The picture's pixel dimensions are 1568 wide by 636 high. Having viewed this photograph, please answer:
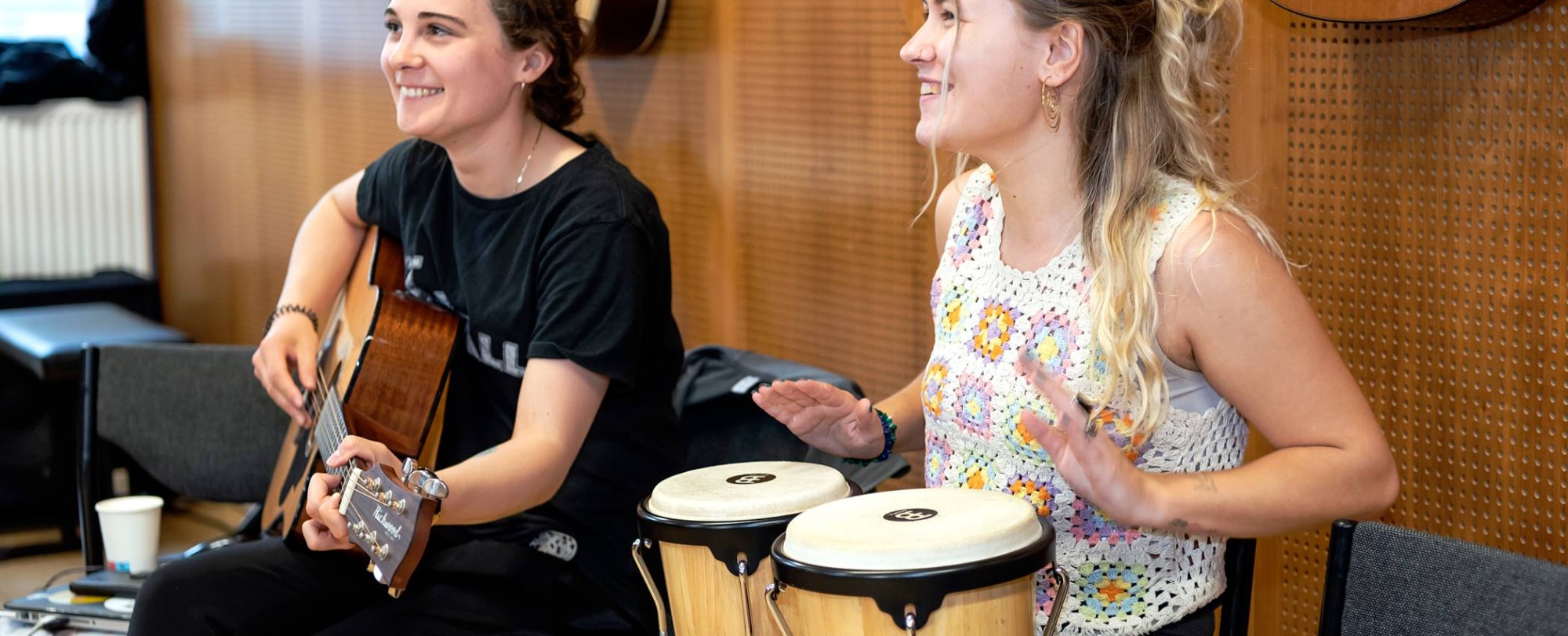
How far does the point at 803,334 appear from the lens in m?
3.19

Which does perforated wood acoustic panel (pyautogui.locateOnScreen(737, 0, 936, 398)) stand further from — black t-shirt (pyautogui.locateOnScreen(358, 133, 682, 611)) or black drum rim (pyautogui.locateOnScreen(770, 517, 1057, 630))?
black drum rim (pyautogui.locateOnScreen(770, 517, 1057, 630))

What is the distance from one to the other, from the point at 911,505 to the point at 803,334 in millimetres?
1697

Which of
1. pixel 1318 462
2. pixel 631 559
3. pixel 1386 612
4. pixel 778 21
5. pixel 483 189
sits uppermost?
pixel 778 21

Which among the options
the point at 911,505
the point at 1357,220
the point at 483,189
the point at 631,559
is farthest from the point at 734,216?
the point at 911,505

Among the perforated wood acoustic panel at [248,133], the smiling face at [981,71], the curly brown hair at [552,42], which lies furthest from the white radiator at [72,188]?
the smiling face at [981,71]

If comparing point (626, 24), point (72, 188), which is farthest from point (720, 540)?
point (72, 188)

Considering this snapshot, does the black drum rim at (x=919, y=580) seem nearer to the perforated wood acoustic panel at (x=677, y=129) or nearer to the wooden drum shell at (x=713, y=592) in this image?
the wooden drum shell at (x=713, y=592)

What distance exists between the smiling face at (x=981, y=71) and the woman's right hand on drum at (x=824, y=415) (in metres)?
0.36

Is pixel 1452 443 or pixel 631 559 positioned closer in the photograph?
pixel 1452 443

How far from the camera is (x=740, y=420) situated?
8.29ft

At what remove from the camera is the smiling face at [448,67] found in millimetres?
2252

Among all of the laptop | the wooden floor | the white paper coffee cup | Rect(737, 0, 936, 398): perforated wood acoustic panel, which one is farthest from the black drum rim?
the wooden floor

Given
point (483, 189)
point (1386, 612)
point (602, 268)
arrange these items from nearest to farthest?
point (1386, 612)
point (602, 268)
point (483, 189)

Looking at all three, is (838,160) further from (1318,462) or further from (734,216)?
(1318,462)
